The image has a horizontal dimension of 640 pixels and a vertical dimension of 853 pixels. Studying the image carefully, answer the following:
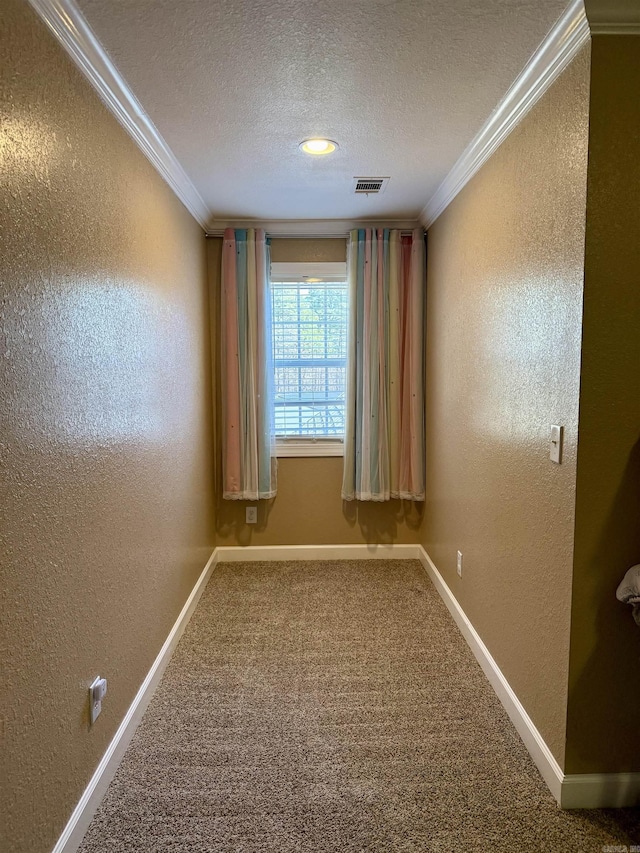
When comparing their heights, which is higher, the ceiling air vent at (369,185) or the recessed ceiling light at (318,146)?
the ceiling air vent at (369,185)

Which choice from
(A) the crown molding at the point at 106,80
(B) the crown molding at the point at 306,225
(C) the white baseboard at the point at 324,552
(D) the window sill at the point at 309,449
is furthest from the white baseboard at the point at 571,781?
(B) the crown molding at the point at 306,225

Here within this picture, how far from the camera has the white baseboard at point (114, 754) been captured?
1450 millimetres

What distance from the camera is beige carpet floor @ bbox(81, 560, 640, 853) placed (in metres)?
1.52

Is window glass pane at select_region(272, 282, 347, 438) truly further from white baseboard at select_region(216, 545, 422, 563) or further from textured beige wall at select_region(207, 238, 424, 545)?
white baseboard at select_region(216, 545, 422, 563)

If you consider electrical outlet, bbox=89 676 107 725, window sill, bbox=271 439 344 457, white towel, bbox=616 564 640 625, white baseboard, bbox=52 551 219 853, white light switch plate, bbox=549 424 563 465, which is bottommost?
white baseboard, bbox=52 551 219 853

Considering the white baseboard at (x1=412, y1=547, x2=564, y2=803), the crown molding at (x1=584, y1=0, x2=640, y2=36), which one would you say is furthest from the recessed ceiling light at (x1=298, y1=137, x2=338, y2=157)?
the white baseboard at (x1=412, y1=547, x2=564, y2=803)

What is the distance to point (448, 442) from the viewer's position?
2.97 meters

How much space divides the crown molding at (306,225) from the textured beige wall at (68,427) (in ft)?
3.88

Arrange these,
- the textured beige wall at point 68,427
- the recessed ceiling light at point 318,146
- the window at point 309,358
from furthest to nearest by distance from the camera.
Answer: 1. the window at point 309,358
2. the recessed ceiling light at point 318,146
3. the textured beige wall at point 68,427

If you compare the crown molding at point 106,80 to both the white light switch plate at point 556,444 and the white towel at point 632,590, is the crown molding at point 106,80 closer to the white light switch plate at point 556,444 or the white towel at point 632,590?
the white light switch plate at point 556,444

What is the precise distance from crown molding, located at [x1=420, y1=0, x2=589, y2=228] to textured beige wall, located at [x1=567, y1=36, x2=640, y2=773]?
90mm

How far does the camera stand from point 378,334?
3523 millimetres

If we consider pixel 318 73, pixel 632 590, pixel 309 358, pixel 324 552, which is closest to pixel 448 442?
pixel 309 358

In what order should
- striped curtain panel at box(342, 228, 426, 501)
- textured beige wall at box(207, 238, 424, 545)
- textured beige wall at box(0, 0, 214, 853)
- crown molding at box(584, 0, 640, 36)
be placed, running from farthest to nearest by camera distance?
1. textured beige wall at box(207, 238, 424, 545)
2. striped curtain panel at box(342, 228, 426, 501)
3. crown molding at box(584, 0, 640, 36)
4. textured beige wall at box(0, 0, 214, 853)
